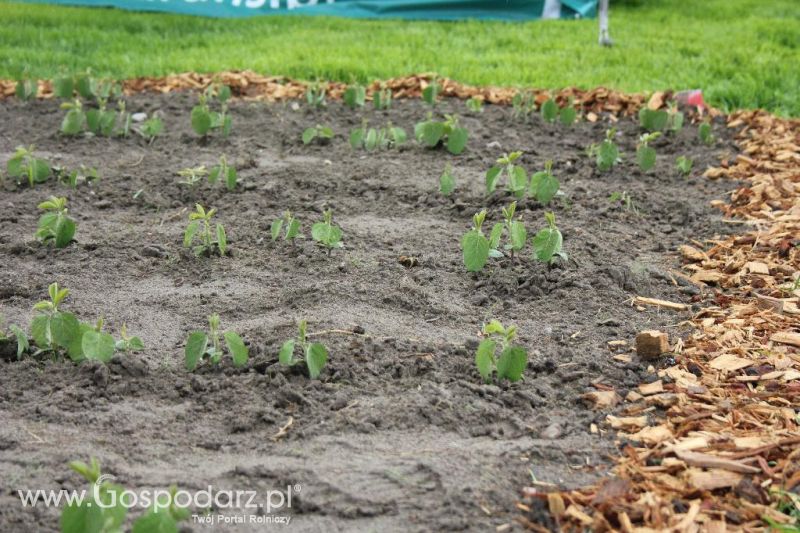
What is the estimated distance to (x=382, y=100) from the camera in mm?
5992

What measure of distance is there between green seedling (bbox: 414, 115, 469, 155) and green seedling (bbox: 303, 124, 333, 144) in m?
0.47

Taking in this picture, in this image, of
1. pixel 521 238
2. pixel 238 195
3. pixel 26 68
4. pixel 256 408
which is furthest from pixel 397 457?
pixel 26 68

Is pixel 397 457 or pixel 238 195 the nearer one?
pixel 397 457

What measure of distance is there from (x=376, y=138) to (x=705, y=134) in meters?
1.79

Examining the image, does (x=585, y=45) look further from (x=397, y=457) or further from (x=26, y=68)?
(x=397, y=457)

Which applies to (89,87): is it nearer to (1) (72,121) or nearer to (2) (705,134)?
(1) (72,121)

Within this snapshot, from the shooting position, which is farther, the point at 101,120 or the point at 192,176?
the point at 101,120

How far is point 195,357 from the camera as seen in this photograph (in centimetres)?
292

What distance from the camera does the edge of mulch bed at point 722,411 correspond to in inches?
90.4

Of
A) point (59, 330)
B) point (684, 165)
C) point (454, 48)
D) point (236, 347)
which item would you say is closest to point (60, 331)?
point (59, 330)

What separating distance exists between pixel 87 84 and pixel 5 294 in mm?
2751

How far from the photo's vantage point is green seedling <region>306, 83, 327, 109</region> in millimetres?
5949

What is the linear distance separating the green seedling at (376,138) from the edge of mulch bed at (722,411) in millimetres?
1662

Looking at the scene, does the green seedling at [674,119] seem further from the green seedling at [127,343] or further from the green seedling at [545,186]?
the green seedling at [127,343]
